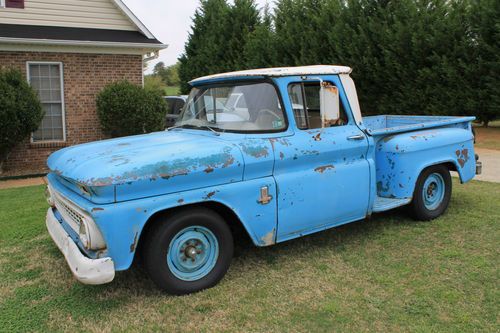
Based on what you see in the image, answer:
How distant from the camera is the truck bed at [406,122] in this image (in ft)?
17.1

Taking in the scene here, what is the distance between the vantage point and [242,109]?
14.2 ft

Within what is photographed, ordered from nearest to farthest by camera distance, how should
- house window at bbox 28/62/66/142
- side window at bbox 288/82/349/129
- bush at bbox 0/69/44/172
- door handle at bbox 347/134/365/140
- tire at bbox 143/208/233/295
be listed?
tire at bbox 143/208/233/295
side window at bbox 288/82/349/129
door handle at bbox 347/134/365/140
bush at bbox 0/69/44/172
house window at bbox 28/62/66/142

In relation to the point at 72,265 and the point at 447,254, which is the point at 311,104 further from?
the point at 72,265

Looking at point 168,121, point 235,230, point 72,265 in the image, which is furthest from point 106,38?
point 72,265

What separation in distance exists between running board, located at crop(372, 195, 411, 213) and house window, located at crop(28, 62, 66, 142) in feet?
29.4

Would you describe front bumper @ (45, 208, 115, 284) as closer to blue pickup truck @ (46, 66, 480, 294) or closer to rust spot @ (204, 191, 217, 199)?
blue pickup truck @ (46, 66, 480, 294)

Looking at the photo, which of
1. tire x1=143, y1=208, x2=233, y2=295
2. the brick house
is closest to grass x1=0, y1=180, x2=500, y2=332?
tire x1=143, y1=208, x2=233, y2=295

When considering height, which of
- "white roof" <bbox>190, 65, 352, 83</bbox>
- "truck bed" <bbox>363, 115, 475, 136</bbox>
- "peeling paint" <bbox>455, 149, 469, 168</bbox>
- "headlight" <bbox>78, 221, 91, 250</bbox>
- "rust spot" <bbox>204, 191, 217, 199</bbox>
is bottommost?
"headlight" <bbox>78, 221, 91, 250</bbox>

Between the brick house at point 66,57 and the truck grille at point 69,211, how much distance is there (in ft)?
23.3

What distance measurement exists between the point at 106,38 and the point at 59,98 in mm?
1920

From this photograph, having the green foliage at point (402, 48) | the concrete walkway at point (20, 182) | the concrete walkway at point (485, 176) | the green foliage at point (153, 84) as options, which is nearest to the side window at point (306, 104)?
the concrete walkway at point (485, 176)

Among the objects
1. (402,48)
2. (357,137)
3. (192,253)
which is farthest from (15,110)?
(402,48)

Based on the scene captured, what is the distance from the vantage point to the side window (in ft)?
14.2

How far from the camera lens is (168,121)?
14156 mm
